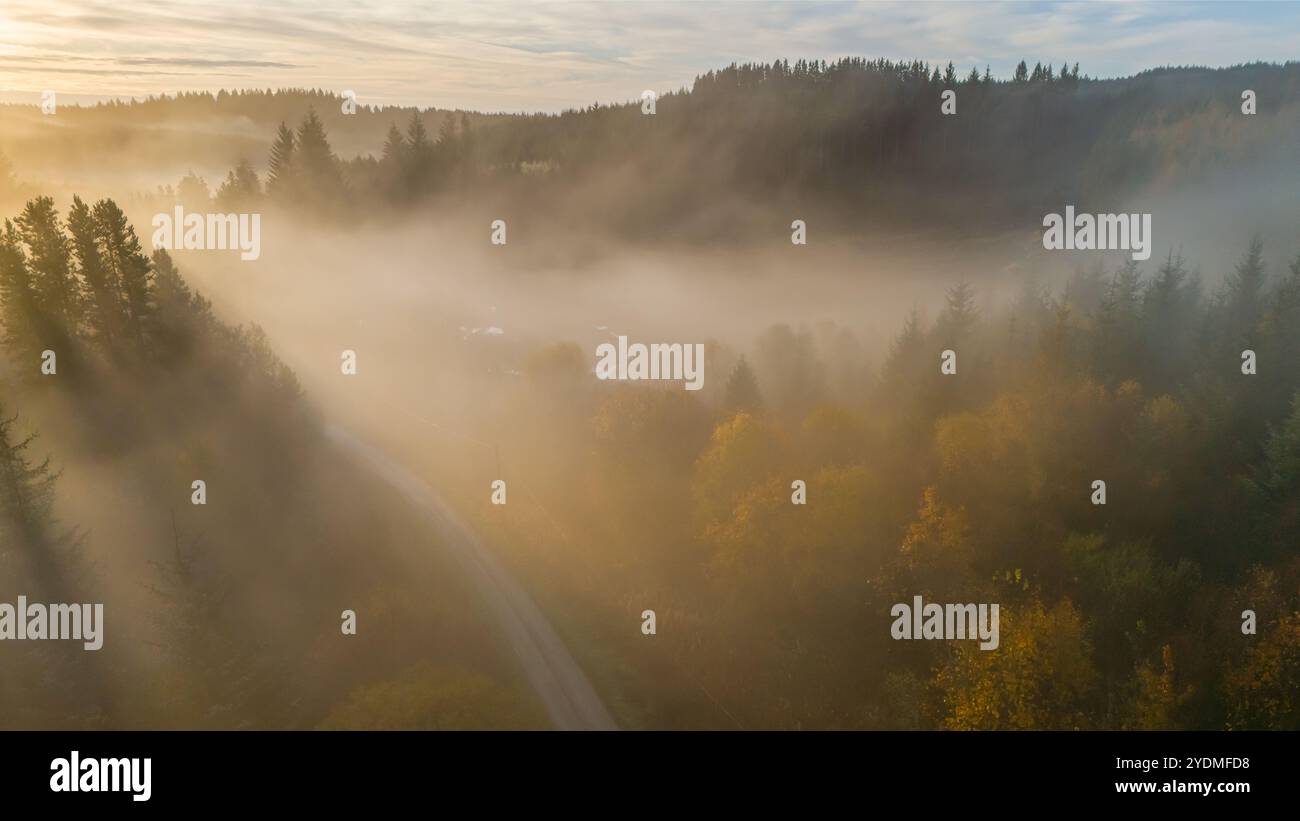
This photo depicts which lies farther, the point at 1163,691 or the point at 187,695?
the point at 1163,691

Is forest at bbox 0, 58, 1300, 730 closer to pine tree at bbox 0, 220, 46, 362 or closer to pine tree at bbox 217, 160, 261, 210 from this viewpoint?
pine tree at bbox 0, 220, 46, 362

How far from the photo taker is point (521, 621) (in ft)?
138

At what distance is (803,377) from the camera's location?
8175 centimetres

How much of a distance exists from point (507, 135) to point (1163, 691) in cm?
17776

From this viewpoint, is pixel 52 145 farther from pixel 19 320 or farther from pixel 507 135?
pixel 19 320

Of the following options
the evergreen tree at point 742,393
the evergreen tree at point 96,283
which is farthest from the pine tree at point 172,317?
the evergreen tree at point 742,393

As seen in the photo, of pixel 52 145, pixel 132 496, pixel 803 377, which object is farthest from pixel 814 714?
pixel 52 145

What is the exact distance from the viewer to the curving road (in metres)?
A: 35.9

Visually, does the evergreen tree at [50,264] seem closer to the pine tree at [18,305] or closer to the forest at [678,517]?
the forest at [678,517]

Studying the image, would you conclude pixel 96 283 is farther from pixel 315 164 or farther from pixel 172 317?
pixel 315 164

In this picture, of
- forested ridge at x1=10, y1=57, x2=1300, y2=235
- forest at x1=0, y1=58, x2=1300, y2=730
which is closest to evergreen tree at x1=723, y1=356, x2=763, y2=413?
forest at x1=0, y1=58, x2=1300, y2=730

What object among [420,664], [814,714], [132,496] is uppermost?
[132,496]

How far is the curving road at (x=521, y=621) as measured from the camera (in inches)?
1414

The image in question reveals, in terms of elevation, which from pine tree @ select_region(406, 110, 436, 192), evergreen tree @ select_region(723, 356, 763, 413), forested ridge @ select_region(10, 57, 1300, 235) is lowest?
evergreen tree @ select_region(723, 356, 763, 413)
